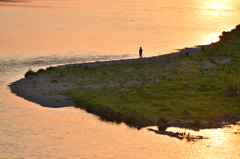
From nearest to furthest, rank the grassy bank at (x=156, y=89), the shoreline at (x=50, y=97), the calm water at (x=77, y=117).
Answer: the calm water at (x=77, y=117), the shoreline at (x=50, y=97), the grassy bank at (x=156, y=89)

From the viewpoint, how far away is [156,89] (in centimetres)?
4125

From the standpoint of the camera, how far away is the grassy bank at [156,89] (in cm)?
3447

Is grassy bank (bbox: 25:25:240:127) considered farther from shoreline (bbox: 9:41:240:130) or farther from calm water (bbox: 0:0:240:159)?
calm water (bbox: 0:0:240:159)

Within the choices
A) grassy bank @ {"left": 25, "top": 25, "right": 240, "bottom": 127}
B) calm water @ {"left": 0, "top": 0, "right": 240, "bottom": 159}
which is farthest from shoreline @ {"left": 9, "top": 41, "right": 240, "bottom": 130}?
calm water @ {"left": 0, "top": 0, "right": 240, "bottom": 159}

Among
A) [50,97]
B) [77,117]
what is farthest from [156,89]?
[50,97]

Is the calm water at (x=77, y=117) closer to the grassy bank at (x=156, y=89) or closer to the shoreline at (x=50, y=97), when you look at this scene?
the shoreline at (x=50, y=97)

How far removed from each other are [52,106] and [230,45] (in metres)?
42.8

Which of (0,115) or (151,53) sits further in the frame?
(151,53)

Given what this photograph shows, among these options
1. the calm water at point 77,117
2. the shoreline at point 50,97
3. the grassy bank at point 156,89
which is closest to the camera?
the calm water at point 77,117

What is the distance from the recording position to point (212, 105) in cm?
3625

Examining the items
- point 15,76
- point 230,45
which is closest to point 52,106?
point 15,76

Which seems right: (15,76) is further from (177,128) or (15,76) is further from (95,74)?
(177,128)

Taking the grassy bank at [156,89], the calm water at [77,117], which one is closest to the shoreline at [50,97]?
the grassy bank at [156,89]

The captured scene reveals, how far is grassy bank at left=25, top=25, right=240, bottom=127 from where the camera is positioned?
3447 centimetres
